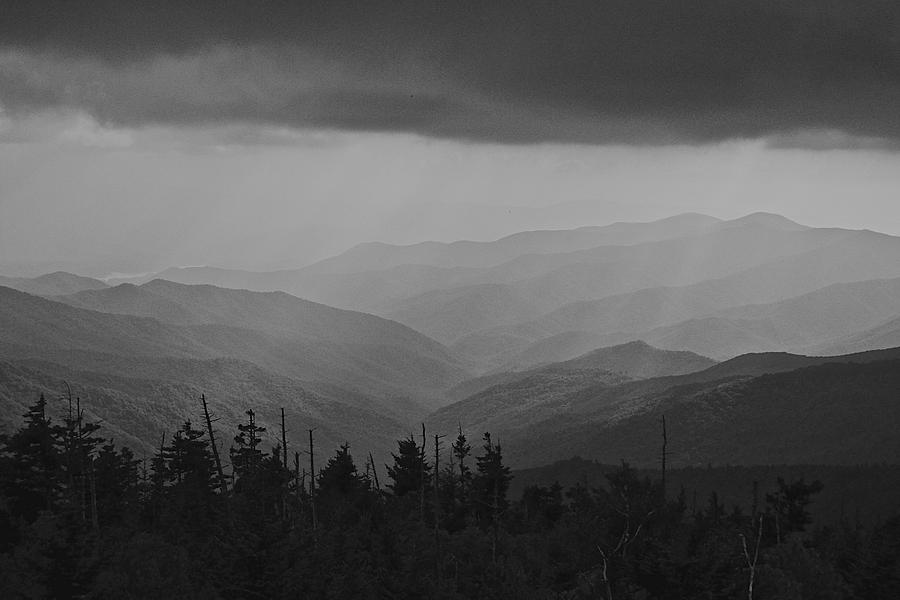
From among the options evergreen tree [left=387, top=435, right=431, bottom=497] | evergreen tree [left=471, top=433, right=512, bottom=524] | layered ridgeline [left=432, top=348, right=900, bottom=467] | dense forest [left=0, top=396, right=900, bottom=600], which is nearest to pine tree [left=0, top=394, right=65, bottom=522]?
dense forest [left=0, top=396, right=900, bottom=600]

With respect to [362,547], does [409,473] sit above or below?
above

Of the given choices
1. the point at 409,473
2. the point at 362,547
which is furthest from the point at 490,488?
the point at 362,547

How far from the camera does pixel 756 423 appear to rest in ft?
A: 470

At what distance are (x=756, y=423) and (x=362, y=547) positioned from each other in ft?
352

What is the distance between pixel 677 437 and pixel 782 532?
85460 millimetres

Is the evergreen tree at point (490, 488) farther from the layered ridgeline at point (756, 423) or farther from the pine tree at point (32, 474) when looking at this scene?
the layered ridgeline at point (756, 423)

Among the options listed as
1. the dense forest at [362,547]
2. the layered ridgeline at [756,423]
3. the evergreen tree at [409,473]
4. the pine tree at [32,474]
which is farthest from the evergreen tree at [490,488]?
the layered ridgeline at [756,423]

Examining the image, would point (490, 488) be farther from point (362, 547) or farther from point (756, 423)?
point (756, 423)

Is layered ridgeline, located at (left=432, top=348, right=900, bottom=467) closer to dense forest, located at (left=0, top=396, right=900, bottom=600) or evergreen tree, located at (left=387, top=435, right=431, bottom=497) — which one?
evergreen tree, located at (left=387, top=435, right=431, bottom=497)

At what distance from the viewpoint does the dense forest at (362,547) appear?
115 feet

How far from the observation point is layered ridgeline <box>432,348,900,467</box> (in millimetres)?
125062

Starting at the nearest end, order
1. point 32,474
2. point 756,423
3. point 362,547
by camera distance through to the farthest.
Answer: point 362,547, point 32,474, point 756,423

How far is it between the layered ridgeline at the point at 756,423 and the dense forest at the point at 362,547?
213 ft

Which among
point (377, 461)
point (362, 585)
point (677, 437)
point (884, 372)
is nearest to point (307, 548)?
point (362, 585)
